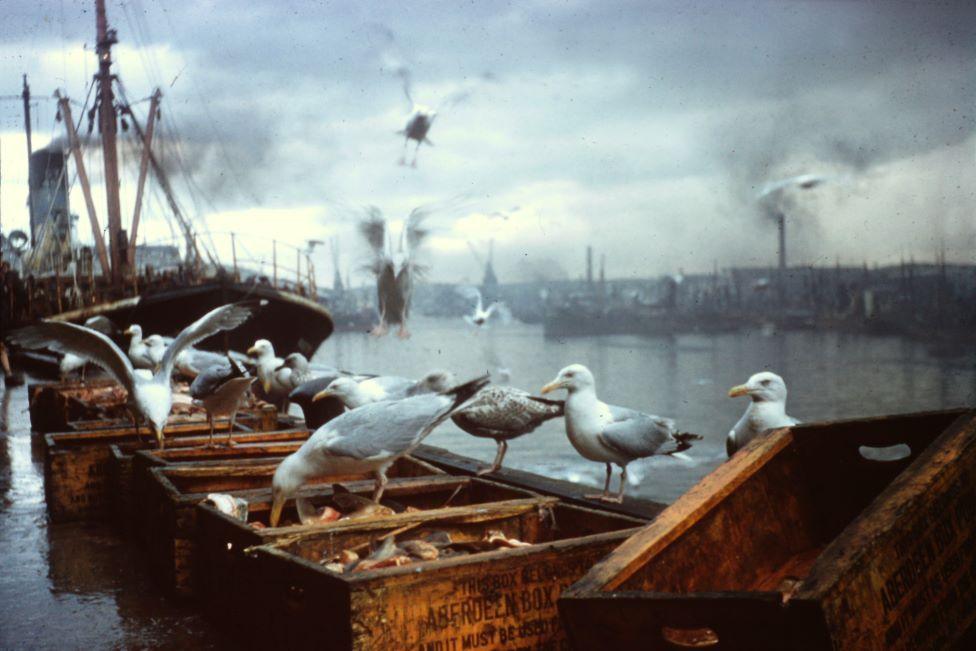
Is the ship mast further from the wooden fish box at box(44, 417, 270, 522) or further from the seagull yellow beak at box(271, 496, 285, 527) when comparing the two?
A: the seagull yellow beak at box(271, 496, 285, 527)

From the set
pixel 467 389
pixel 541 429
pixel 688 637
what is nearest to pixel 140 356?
pixel 467 389

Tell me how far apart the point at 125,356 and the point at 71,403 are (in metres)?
3.09

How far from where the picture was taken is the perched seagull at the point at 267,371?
10.1m

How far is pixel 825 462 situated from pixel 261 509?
214cm

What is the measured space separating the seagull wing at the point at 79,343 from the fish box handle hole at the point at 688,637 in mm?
4910

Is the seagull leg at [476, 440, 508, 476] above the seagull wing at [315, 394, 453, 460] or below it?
below

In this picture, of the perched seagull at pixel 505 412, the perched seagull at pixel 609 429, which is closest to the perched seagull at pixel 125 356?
the perched seagull at pixel 505 412

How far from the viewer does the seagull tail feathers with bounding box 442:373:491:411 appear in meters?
3.78

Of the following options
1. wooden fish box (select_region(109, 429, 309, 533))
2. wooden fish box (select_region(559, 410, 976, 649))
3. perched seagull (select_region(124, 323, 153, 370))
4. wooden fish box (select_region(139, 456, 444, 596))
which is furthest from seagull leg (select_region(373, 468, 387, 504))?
perched seagull (select_region(124, 323, 153, 370))

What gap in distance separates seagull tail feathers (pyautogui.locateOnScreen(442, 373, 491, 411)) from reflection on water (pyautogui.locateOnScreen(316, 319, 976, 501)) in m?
13.8

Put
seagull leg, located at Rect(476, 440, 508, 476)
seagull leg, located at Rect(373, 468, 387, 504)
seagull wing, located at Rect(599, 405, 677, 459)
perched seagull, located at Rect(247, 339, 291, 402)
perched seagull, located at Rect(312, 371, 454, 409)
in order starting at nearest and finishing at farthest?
seagull leg, located at Rect(373, 468, 387, 504) → seagull wing, located at Rect(599, 405, 677, 459) → seagull leg, located at Rect(476, 440, 508, 476) → perched seagull, located at Rect(312, 371, 454, 409) → perched seagull, located at Rect(247, 339, 291, 402)

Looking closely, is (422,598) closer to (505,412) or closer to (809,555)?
(809,555)

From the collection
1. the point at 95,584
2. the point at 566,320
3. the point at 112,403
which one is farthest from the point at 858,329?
the point at 95,584

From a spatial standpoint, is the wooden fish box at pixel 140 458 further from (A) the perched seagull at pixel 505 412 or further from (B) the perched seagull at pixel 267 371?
(B) the perched seagull at pixel 267 371
